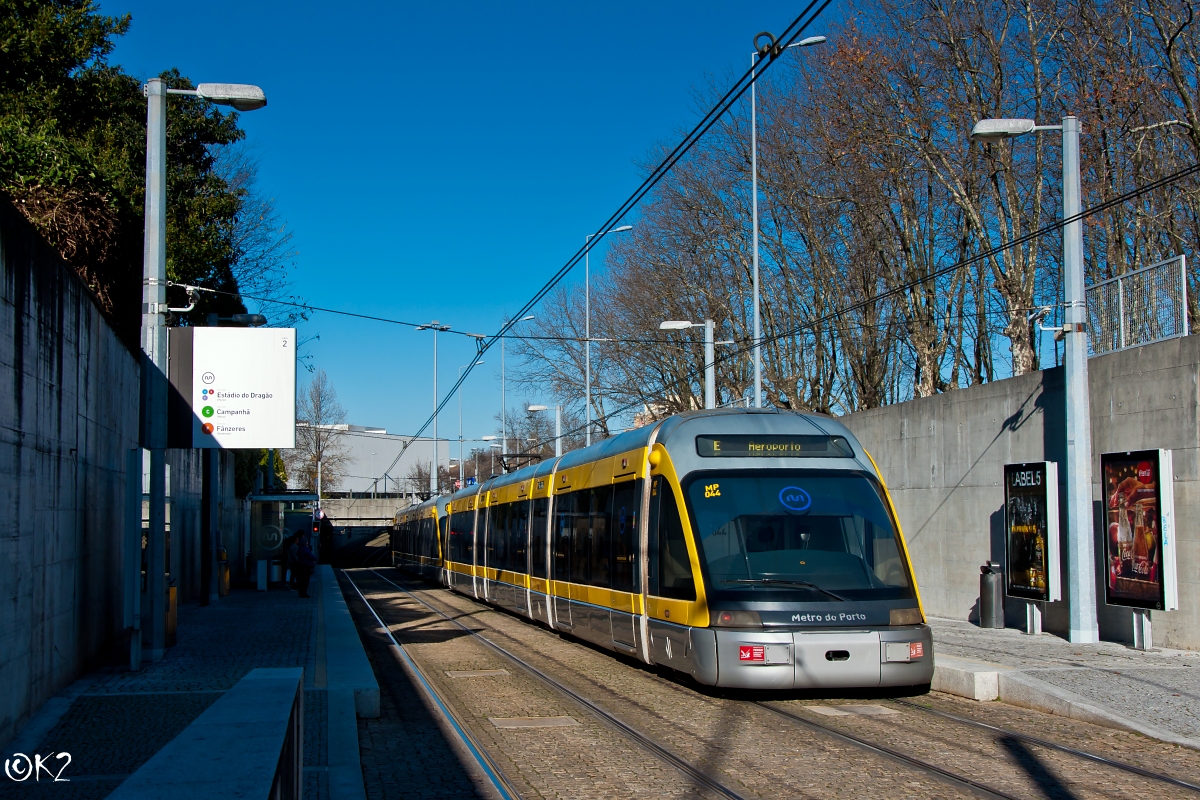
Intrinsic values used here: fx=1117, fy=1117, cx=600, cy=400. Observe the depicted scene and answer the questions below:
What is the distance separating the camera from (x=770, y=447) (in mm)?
11812

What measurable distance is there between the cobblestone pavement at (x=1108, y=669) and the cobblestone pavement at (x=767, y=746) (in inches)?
25.8

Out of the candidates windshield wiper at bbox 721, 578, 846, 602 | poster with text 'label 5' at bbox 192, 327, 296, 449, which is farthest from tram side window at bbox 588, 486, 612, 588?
poster with text 'label 5' at bbox 192, 327, 296, 449

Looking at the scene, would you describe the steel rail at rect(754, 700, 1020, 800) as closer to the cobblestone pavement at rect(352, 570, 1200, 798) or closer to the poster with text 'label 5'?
the cobblestone pavement at rect(352, 570, 1200, 798)

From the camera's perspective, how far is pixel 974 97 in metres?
24.0

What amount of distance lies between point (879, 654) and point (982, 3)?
17569 mm

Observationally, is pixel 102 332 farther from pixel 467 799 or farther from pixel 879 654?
pixel 879 654

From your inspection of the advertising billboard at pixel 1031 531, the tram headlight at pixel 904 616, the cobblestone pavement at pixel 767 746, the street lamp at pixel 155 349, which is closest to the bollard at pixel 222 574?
the street lamp at pixel 155 349

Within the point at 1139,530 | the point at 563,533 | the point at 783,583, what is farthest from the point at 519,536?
the point at 1139,530

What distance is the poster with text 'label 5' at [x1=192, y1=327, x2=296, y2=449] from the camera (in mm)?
14109

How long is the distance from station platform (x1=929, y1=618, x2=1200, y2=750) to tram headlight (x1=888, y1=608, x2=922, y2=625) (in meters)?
Answer: 0.86

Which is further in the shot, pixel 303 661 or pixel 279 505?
pixel 279 505

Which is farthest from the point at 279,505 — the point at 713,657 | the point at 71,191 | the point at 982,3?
the point at 713,657

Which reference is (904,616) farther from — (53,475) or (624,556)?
(53,475)

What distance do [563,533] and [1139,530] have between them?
7.90m
